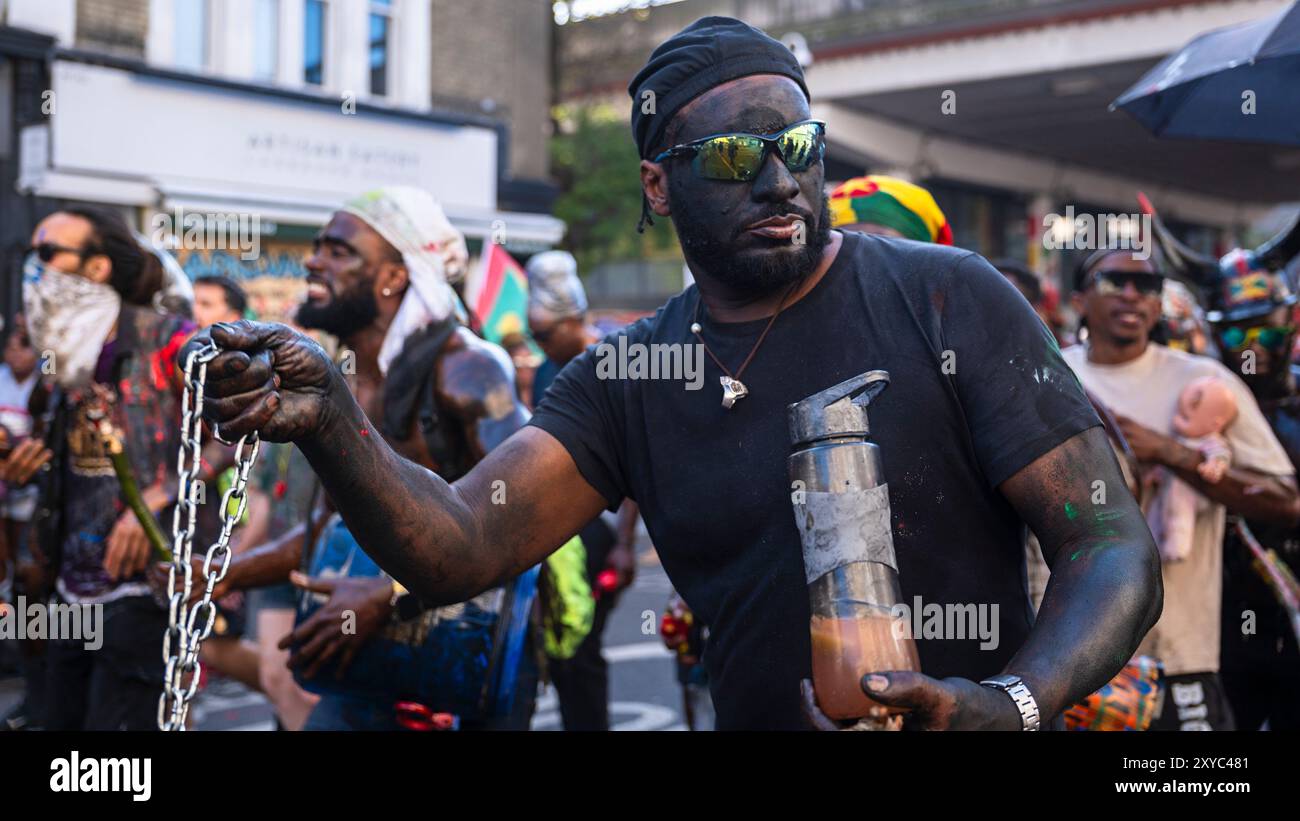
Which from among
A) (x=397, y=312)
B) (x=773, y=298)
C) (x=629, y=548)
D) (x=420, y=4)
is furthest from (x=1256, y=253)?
(x=420, y=4)

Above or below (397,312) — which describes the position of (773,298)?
below

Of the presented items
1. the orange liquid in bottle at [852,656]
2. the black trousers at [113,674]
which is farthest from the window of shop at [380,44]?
the orange liquid in bottle at [852,656]

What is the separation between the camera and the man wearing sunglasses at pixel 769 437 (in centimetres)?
211

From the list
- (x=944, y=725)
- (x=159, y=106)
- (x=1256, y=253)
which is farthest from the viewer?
(x=159, y=106)

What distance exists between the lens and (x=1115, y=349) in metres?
4.88

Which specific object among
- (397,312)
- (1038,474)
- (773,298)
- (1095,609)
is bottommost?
(1095,609)

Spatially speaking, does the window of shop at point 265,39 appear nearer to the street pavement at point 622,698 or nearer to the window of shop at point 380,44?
the window of shop at point 380,44

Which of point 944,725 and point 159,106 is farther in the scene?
point 159,106

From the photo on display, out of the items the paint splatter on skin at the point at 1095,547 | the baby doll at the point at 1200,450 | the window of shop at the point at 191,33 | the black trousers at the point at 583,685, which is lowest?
the black trousers at the point at 583,685

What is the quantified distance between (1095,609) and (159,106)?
13936mm

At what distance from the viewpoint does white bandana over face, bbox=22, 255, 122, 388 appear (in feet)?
16.7

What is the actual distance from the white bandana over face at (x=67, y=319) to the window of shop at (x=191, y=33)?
10.3m

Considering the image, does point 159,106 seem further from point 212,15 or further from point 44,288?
point 44,288

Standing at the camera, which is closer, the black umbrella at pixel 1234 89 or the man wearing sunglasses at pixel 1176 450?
the man wearing sunglasses at pixel 1176 450
